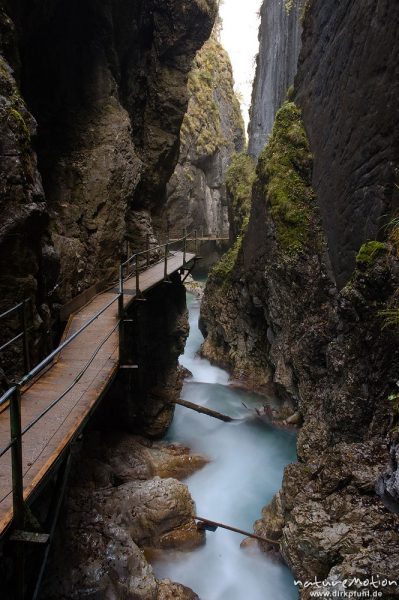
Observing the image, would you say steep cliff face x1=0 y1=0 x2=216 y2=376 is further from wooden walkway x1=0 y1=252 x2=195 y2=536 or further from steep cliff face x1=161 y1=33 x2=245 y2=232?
steep cliff face x1=161 y1=33 x2=245 y2=232

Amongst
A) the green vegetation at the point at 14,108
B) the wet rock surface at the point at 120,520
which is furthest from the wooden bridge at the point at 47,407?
the wet rock surface at the point at 120,520

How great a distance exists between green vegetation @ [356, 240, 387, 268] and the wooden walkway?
16.1 feet

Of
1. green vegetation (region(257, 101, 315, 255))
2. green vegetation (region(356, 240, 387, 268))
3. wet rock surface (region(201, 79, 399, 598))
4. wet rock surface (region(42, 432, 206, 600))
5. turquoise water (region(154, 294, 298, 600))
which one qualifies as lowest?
turquoise water (region(154, 294, 298, 600))

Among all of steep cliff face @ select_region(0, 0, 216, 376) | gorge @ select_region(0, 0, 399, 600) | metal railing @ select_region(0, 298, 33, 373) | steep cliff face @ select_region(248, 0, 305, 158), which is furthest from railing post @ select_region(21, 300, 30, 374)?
steep cliff face @ select_region(248, 0, 305, 158)

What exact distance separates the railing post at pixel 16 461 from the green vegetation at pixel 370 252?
659 cm

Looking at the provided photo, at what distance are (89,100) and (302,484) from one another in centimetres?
1109

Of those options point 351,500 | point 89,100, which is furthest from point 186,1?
point 351,500

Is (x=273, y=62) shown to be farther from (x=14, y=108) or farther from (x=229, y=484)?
(x=229, y=484)

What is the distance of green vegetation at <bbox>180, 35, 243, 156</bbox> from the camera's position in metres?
36.8

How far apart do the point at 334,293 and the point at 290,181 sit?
4.66 metres

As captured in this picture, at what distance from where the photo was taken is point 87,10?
11227mm

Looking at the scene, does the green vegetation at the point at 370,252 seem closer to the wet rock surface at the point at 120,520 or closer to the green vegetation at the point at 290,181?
the green vegetation at the point at 290,181

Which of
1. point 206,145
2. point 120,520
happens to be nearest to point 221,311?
point 120,520

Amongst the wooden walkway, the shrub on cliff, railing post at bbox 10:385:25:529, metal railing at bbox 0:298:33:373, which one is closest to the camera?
railing post at bbox 10:385:25:529
